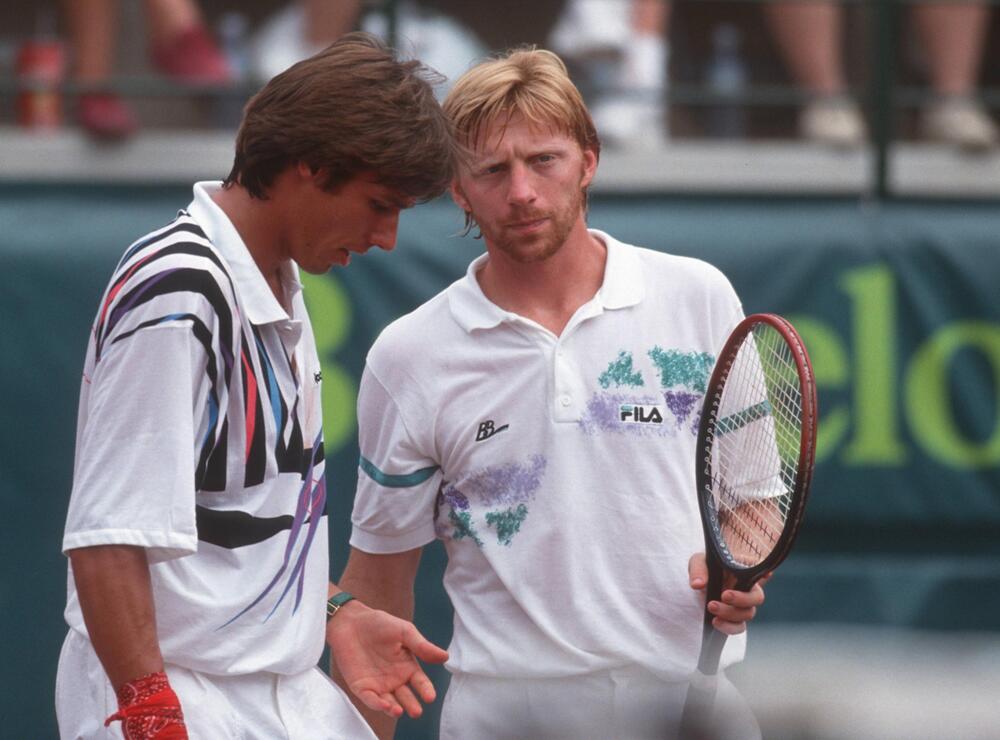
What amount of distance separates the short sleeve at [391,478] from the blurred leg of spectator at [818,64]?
392 cm

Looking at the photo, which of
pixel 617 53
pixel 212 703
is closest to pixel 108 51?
pixel 617 53

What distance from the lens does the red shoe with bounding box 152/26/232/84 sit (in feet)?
21.9

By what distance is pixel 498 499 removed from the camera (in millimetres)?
3305

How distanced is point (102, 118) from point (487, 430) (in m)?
3.72

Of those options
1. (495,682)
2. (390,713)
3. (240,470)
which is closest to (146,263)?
(240,470)

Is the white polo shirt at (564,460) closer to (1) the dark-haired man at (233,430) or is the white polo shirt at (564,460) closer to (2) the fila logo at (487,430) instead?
(2) the fila logo at (487,430)

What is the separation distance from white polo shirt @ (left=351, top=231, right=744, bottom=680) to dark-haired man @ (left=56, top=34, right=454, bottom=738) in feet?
1.41

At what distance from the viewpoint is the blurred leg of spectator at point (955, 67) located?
6.95 m

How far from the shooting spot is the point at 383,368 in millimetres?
3424

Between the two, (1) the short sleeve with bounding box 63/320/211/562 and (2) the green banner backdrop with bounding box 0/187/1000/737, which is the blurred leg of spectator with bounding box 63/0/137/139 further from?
(1) the short sleeve with bounding box 63/320/211/562

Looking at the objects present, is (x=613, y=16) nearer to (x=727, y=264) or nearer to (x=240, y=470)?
(x=727, y=264)

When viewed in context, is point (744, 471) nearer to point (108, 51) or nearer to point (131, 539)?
point (131, 539)

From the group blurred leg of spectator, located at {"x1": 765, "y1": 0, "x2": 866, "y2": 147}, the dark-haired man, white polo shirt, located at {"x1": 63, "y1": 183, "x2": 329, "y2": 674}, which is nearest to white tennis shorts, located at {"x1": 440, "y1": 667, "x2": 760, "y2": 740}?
the dark-haired man

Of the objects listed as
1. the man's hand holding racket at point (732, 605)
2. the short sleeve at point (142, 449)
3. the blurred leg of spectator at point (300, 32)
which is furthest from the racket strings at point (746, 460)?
the blurred leg of spectator at point (300, 32)
